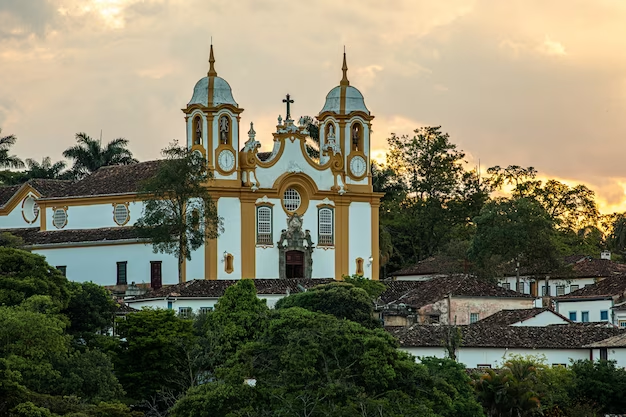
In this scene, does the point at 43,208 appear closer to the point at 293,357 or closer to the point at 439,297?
the point at 439,297

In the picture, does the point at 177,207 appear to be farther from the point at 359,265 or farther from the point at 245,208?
the point at 359,265

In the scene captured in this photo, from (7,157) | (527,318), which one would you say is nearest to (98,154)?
(7,157)

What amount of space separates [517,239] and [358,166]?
378 inches

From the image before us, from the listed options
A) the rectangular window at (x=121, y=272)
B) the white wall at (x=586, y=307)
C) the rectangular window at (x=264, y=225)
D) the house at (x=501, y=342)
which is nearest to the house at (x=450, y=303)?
the white wall at (x=586, y=307)

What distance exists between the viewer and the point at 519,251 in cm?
7756

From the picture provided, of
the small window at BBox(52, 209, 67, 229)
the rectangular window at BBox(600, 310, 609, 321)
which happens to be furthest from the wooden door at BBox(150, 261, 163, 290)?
the rectangular window at BBox(600, 310, 609, 321)

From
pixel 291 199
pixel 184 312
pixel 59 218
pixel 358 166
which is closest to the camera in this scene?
pixel 184 312

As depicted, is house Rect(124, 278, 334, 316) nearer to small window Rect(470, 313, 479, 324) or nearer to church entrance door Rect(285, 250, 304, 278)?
small window Rect(470, 313, 479, 324)

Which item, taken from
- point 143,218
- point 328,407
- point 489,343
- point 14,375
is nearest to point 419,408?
point 328,407

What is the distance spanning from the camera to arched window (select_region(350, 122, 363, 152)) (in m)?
82.8

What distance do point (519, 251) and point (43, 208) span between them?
23.0 m

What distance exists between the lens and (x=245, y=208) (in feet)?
257

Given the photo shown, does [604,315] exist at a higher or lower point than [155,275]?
lower

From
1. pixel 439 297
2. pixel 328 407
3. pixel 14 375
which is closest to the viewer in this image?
pixel 328 407
